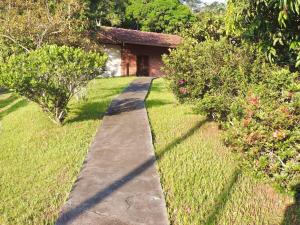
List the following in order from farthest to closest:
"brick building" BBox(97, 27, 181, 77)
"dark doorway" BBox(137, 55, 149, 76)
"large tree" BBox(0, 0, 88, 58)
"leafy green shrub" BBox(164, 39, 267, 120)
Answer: "dark doorway" BBox(137, 55, 149, 76), "brick building" BBox(97, 27, 181, 77), "large tree" BBox(0, 0, 88, 58), "leafy green shrub" BBox(164, 39, 267, 120)

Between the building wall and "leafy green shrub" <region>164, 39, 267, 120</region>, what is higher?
"leafy green shrub" <region>164, 39, 267, 120</region>

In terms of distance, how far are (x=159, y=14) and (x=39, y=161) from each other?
37125 mm

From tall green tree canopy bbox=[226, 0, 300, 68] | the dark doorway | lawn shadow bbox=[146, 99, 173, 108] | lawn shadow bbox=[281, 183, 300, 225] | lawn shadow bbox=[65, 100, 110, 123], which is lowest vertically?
the dark doorway

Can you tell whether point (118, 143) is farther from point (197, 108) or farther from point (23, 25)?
point (23, 25)

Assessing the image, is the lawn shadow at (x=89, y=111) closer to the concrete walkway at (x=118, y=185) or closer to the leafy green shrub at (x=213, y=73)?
the concrete walkway at (x=118, y=185)

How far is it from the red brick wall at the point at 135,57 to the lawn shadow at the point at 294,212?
929 inches

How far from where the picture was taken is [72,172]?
615cm

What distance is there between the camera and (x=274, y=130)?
18.2 ft

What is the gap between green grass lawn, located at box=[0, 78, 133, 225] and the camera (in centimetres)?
487

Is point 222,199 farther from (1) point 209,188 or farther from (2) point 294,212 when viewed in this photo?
(2) point 294,212

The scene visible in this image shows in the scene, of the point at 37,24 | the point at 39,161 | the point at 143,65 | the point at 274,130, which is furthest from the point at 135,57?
the point at 274,130

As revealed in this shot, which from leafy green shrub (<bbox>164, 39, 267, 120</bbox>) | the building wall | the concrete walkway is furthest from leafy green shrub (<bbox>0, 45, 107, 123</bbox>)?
the building wall

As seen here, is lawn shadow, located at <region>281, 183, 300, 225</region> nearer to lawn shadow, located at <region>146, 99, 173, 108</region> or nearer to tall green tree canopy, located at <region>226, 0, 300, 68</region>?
tall green tree canopy, located at <region>226, 0, 300, 68</region>

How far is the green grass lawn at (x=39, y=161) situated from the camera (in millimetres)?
4867
